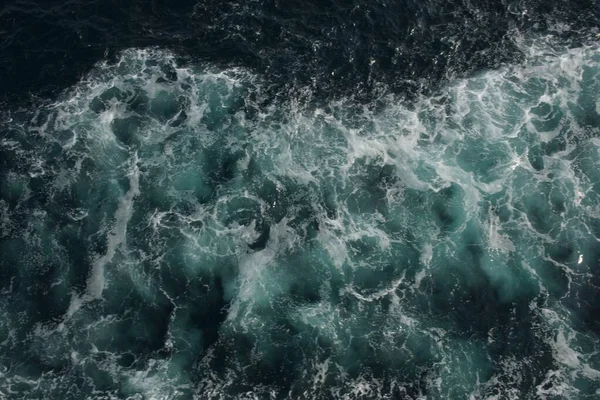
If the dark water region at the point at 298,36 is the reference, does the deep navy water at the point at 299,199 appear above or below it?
below

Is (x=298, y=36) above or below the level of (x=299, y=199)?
above

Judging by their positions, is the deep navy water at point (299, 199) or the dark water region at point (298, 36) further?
the dark water region at point (298, 36)

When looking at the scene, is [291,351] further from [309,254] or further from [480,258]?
[480,258]

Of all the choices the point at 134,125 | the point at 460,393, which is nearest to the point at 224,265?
the point at 134,125

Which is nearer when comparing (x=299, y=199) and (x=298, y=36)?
(x=299, y=199)
